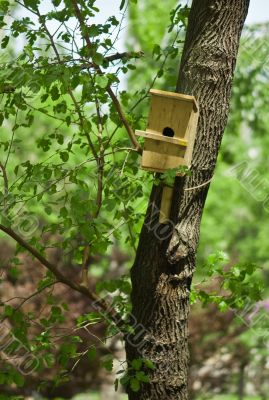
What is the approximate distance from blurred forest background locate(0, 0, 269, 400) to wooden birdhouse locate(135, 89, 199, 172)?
0.13m

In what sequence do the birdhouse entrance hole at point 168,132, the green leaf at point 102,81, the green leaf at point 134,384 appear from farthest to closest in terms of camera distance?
the birdhouse entrance hole at point 168,132 < the green leaf at point 134,384 < the green leaf at point 102,81

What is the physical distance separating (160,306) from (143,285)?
12 centimetres

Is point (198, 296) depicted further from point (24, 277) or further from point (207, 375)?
point (207, 375)

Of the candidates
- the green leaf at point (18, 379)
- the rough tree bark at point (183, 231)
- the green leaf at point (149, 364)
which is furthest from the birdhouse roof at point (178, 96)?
the green leaf at point (18, 379)

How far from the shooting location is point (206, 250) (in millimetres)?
15000

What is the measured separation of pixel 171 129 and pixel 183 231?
1.62ft

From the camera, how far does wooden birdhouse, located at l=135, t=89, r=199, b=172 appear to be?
311cm

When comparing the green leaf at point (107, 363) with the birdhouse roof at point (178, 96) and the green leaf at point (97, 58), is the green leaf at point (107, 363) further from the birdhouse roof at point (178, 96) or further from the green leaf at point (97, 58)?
the green leaf at point (97, 58)

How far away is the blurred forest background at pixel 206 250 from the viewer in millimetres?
3689

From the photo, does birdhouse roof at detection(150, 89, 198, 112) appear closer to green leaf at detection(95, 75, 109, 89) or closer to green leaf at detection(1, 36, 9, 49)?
green leaf at detection(95, 75, 109, 89)

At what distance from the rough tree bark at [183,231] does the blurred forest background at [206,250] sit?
196mm

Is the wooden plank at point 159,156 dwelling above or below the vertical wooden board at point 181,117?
below

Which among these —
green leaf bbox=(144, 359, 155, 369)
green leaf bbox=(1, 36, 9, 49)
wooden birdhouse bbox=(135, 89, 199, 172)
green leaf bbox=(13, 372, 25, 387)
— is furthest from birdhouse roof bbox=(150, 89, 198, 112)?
green leaf bbox=(13, 372, 25, 387)

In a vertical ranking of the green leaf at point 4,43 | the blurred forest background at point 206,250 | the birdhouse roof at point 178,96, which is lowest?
the blurred forest background at point 206,250
